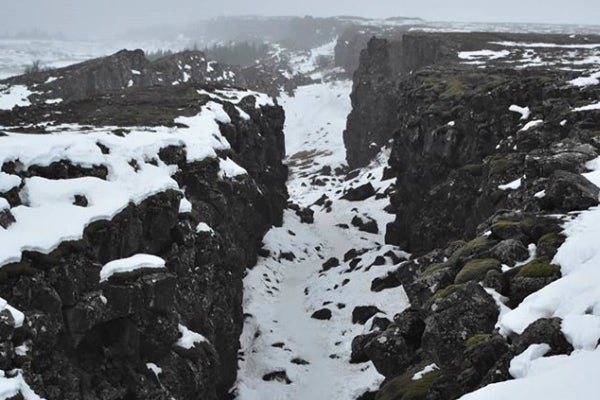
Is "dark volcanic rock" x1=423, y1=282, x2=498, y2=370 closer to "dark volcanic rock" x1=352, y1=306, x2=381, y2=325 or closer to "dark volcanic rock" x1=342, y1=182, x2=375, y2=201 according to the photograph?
"dark volcanic rock" x1=352, y1=306, x2=381, y2=325

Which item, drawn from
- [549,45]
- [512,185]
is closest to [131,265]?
[512,185]

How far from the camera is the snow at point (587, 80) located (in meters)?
56.5

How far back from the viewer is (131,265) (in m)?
33.4

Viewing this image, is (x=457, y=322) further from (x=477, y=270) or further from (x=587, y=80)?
(x=587, y=80)

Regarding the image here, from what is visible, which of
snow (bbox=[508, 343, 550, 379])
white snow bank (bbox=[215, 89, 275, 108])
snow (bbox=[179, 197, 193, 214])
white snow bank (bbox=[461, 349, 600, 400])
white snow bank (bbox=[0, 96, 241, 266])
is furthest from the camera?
white snow bank (bbox=[215, 89, 275, 108])

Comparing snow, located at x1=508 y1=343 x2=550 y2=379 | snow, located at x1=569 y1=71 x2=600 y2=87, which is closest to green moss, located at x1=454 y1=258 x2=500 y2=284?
snow, located at x1=508 y1=343 x2=550 y2=379

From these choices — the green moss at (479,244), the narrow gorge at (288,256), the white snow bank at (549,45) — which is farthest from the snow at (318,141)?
the green moss at (479,244)

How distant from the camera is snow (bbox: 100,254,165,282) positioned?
106 feet

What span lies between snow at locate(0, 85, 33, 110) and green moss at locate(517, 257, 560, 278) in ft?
337

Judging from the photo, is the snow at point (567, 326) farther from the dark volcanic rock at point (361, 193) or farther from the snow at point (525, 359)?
the dark volcanic rock at point (361, 193)

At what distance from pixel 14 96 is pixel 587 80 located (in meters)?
105

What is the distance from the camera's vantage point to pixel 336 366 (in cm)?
4547

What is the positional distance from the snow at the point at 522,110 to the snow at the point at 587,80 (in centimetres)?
542

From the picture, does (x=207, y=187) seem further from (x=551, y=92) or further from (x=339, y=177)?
(x=339, y=177)
